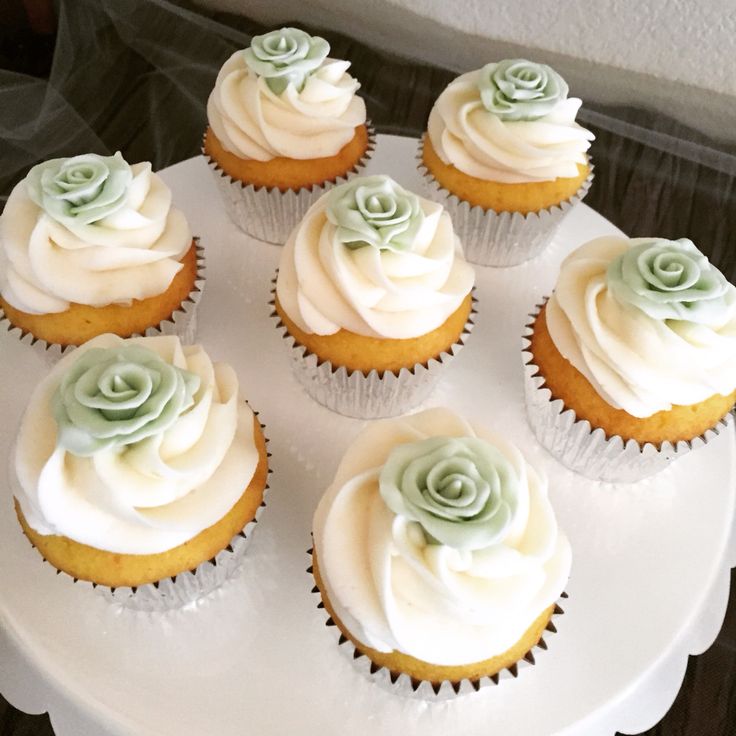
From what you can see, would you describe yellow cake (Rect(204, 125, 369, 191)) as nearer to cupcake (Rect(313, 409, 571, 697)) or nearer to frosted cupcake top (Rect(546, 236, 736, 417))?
frosted cupcake top (Rect(546, 236, 736, 417))

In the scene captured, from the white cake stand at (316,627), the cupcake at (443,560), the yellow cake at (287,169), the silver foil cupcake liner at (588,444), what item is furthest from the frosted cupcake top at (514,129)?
the cupcake at (443,560)

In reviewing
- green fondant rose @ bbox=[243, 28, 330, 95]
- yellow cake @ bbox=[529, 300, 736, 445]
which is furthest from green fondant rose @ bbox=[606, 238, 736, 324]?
green fondant rose @ bbox=[243, 28, 330, 95]

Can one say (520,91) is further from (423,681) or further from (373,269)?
(423,681)

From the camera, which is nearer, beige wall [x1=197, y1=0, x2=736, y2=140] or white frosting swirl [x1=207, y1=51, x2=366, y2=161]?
white frosting swirl [x1=207, y1=51, x2=366, y2=161]

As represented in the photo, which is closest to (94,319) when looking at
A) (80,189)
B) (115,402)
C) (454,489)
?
(80,189)

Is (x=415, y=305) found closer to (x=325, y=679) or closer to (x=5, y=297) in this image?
(x=325, y=679)

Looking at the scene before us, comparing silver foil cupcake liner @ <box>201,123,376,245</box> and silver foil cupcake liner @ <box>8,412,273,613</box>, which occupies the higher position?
silver foil cupcake liner @ <box>201,123,376,245</box>
